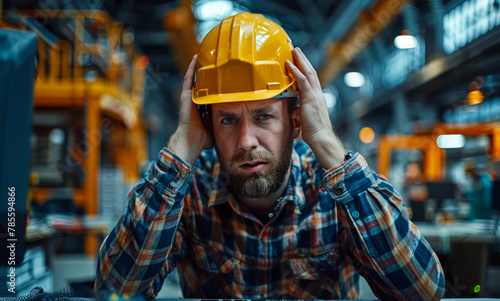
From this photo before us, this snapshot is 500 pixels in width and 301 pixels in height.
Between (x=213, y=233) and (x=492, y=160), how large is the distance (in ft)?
19.7

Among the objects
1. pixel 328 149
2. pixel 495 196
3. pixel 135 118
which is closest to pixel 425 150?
pixel 495 196

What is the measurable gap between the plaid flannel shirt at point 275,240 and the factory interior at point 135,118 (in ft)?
0.64

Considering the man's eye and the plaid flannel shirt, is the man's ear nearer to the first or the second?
the plaid flannel shirt

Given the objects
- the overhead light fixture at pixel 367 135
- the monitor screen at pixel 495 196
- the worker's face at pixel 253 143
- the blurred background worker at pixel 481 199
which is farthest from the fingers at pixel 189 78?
the overhead light fixture at pixel 367 135

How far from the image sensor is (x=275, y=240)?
4.70 feet

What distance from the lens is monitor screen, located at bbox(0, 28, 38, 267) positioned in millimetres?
1113

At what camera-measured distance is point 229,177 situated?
4.62ft

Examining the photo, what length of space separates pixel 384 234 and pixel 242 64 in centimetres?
77

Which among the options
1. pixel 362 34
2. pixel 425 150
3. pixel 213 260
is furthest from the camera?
pixel 425 150

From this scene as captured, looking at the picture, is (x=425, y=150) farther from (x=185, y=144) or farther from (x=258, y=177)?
(x=185, y=144)

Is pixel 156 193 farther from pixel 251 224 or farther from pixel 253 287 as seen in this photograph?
pixel 253 287

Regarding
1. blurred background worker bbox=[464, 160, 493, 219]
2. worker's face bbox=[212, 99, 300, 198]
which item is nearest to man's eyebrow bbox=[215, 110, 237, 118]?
worker's face bbox=[212, 99, 300, 198]

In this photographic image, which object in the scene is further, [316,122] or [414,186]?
[414,186]

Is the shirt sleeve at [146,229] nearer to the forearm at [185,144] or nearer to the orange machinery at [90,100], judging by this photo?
the forearm at [185,144]
